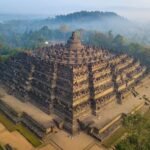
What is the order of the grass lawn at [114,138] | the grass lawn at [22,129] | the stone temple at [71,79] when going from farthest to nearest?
1. the stone temple at [71,79]
2. the grass lawn at [22,129]
3. the grass lawn at [114,138]

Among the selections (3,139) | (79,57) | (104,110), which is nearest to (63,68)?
(79,57)

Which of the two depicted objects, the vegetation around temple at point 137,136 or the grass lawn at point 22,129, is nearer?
the vegetation around temple at point 137,136

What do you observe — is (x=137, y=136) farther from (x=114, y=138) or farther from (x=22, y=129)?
(x=22, y=129)

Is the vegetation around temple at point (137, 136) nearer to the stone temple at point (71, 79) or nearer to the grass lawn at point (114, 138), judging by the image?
the grass lawn at point (114, 138)

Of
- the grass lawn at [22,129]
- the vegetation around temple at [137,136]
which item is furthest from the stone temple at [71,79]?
the vegetation around temple at [137,136]

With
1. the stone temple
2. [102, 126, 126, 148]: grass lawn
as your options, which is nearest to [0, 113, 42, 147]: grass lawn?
the stone temple

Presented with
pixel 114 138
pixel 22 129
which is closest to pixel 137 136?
pixel 114 138

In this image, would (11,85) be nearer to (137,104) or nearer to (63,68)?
(63,68)

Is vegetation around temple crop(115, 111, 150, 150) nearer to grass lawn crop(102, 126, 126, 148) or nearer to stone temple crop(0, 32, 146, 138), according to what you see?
grass lawn crop(102, 126, 126, 148)
